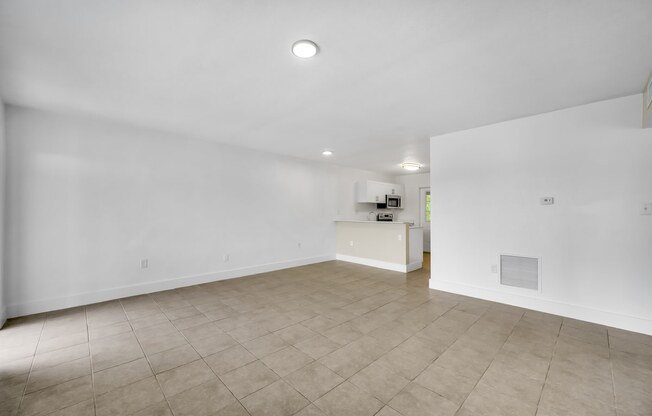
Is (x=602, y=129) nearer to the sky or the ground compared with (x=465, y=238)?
nearer to the sky

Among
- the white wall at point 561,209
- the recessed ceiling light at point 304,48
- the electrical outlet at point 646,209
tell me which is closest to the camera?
the recessed ceiling light at point 304,48

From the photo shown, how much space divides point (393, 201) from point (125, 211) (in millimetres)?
6380

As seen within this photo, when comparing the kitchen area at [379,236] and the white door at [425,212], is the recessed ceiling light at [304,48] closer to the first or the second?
the kitchen area at [379,236]

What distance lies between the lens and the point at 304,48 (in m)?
1.99

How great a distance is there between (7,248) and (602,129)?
6980 millimetres

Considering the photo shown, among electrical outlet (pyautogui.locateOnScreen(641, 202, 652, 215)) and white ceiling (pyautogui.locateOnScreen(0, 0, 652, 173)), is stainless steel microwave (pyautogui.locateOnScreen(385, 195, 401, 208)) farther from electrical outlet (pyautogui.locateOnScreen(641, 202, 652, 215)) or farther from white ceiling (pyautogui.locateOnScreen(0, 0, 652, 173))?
electrical outlet (pyautogui.locateOnScreen(641, 202, 652, 215))

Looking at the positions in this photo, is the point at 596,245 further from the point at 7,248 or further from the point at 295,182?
the point at 7,248

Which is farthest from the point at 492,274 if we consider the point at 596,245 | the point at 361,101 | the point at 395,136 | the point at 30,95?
Answer: the point at 30,95

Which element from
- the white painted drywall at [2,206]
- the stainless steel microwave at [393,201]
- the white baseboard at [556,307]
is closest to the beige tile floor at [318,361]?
the white baseboard at [556,307]

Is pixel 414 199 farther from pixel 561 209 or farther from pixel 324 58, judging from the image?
pixel 324 58

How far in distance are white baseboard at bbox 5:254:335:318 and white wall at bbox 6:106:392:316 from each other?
0.04ft

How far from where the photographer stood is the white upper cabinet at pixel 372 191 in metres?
7.24

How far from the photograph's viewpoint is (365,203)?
309 inches

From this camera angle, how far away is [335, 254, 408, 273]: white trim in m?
5.58
